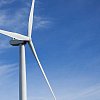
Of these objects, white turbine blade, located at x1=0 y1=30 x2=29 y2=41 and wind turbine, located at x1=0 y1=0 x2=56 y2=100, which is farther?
wind turbine, located at x1=0 y1=0 x2=56 y2=100

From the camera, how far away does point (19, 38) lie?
45.9 m

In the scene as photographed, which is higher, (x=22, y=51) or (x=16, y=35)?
(x=16, y=35)

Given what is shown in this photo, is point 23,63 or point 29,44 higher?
point 29,44

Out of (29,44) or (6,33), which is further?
(29,44)

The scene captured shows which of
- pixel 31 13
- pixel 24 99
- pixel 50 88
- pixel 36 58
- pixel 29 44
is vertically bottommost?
pixel 24 99

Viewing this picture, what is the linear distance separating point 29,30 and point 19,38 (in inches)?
105

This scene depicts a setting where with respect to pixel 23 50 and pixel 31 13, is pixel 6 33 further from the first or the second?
pixel 31 13

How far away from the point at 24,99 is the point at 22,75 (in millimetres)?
4431

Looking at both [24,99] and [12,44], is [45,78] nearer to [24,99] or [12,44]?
[24,99]

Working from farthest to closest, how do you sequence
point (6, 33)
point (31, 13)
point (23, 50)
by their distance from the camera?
1. point (31, 13)
2. point (23, 50)
3. point (6, 33)

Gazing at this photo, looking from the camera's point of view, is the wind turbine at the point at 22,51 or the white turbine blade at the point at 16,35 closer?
the white turbine blade at the point at 16,35

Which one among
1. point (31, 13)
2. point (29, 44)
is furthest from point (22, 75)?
point (31, 13)

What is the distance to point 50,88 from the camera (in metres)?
49.0

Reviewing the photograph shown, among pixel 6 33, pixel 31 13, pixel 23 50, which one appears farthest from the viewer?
pixel 31 13
